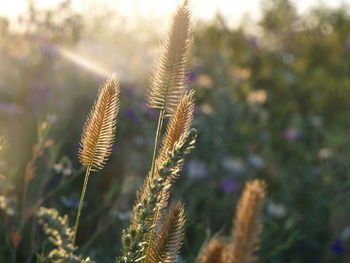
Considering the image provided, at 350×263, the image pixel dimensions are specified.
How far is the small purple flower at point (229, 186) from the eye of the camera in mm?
3477

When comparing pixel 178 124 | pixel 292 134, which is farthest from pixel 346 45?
pixel 178 124

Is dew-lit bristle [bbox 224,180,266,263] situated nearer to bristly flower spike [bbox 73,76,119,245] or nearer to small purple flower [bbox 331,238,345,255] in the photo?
bristly flower spike [bbox 73,76,119,245]

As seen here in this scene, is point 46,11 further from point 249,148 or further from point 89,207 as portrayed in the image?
point 249,148

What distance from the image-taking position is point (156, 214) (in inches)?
36.5

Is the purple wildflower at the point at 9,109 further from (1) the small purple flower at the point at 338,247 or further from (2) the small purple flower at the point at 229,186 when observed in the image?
(1) the small purple flower at the point at 338,247

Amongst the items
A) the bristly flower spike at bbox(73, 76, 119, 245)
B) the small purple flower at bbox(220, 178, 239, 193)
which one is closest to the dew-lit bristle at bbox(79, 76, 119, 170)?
the bristly flower spike at bbox(73, 76, 119, 245)

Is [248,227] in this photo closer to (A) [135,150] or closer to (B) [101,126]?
(B) [101,126]

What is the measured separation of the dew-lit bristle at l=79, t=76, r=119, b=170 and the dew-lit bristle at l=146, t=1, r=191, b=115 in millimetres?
69

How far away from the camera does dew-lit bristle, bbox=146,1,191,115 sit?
881mm

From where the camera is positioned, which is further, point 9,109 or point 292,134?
point 292,134

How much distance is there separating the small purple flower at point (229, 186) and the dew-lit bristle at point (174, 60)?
8.61 ft

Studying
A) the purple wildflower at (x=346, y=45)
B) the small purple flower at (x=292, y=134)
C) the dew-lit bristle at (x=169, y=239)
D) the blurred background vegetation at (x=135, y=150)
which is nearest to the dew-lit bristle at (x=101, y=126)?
the dew-lit bristle at (x=169, y=239)

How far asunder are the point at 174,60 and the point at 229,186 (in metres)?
2.67

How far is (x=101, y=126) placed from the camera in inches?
34.6
